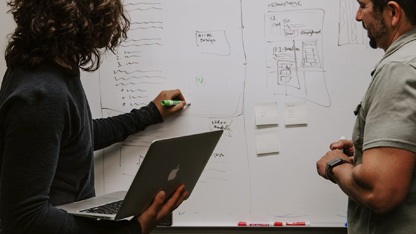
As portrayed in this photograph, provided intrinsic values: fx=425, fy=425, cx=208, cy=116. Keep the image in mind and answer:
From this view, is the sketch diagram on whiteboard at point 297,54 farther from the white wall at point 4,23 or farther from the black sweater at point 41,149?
the white wall at point 4,23

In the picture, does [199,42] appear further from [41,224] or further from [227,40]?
[41,224]

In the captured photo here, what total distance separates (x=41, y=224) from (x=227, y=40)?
1006mm

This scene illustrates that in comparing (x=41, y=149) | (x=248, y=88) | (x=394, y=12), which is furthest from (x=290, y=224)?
(x=41, y=149)

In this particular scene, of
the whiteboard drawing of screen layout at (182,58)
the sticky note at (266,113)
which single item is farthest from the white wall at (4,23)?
the sticky note at (266,113)

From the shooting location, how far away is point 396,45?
1.11m

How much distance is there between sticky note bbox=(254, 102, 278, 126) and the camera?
1671 mm

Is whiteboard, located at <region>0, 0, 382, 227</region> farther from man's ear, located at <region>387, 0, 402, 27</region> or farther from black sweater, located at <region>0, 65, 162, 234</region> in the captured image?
black sweater, located at <region>0, 65, 162, 234</region>

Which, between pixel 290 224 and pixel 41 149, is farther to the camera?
pixel 290 224

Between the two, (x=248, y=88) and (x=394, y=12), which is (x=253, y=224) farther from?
(x=394, y=12)

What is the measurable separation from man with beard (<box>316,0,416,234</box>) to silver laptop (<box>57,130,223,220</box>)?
0.38 m

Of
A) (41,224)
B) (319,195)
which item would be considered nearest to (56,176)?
(41,224)

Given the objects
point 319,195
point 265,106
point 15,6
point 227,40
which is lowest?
point 319,195

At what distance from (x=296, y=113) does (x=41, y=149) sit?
1.00 metres

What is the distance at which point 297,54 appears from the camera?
5.42 feet
